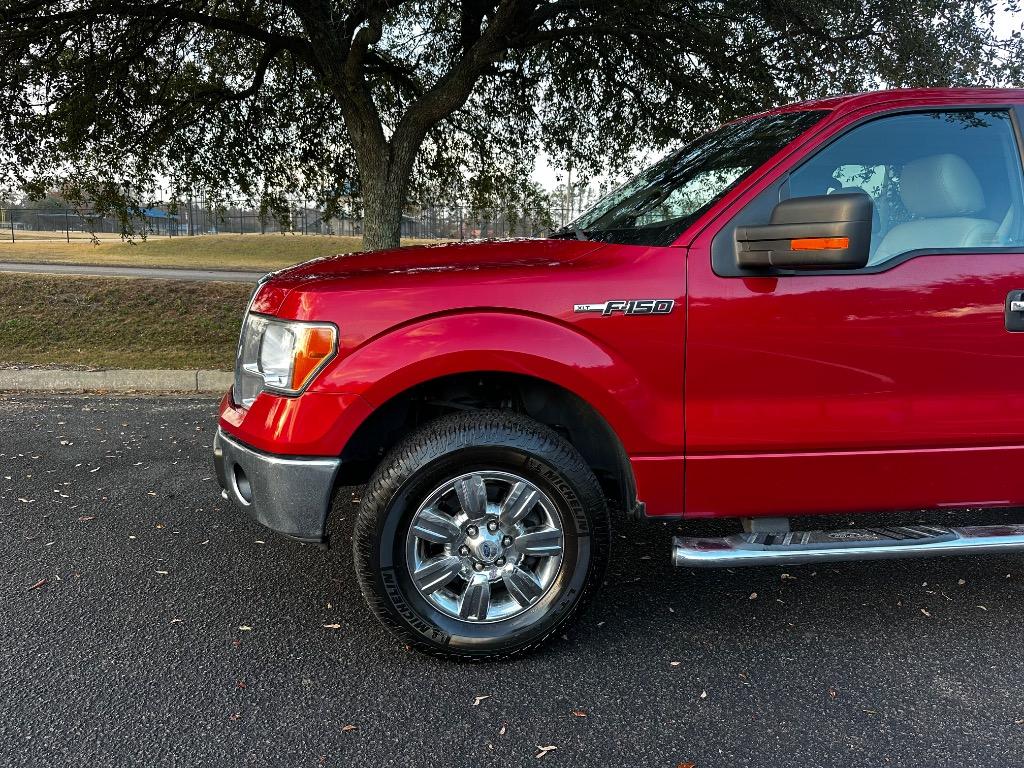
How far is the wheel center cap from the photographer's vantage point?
2664 mm

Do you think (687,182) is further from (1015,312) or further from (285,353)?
(285,353)

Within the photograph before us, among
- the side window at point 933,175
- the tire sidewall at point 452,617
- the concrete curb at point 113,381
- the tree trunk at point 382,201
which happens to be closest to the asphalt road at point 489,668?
the tire sidewall at point 452,617

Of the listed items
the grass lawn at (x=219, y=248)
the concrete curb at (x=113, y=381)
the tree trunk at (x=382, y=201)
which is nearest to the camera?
the concrete curb at (x=113, y=381)

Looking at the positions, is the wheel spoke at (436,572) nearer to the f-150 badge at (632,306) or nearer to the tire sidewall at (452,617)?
the tire sidewall at (452,617)

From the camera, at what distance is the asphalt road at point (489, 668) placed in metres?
2.24

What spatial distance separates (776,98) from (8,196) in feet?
33.1

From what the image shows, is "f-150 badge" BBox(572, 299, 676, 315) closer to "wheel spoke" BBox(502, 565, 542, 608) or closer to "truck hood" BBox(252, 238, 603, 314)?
"truck hood" BBox(252, 238, 603, 314)

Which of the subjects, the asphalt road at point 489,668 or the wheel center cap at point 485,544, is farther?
the wheel center cap at point 485,544

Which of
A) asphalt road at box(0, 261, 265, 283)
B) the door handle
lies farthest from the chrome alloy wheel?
asphalt road at box(0, 261, 265, 283)

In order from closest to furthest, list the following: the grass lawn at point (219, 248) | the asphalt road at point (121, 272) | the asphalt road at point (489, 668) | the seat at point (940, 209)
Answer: the asphalt road at point (489, 668) < the seat at point (940, 209) < the asphalt road at point (121, 272) < the grass lawn at point (219, 248)

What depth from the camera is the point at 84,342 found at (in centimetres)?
967

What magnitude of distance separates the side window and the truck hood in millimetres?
930

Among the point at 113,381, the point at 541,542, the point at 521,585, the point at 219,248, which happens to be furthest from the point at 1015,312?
the point at 219,248

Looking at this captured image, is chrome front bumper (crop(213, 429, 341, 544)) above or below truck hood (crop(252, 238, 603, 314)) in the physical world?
below
